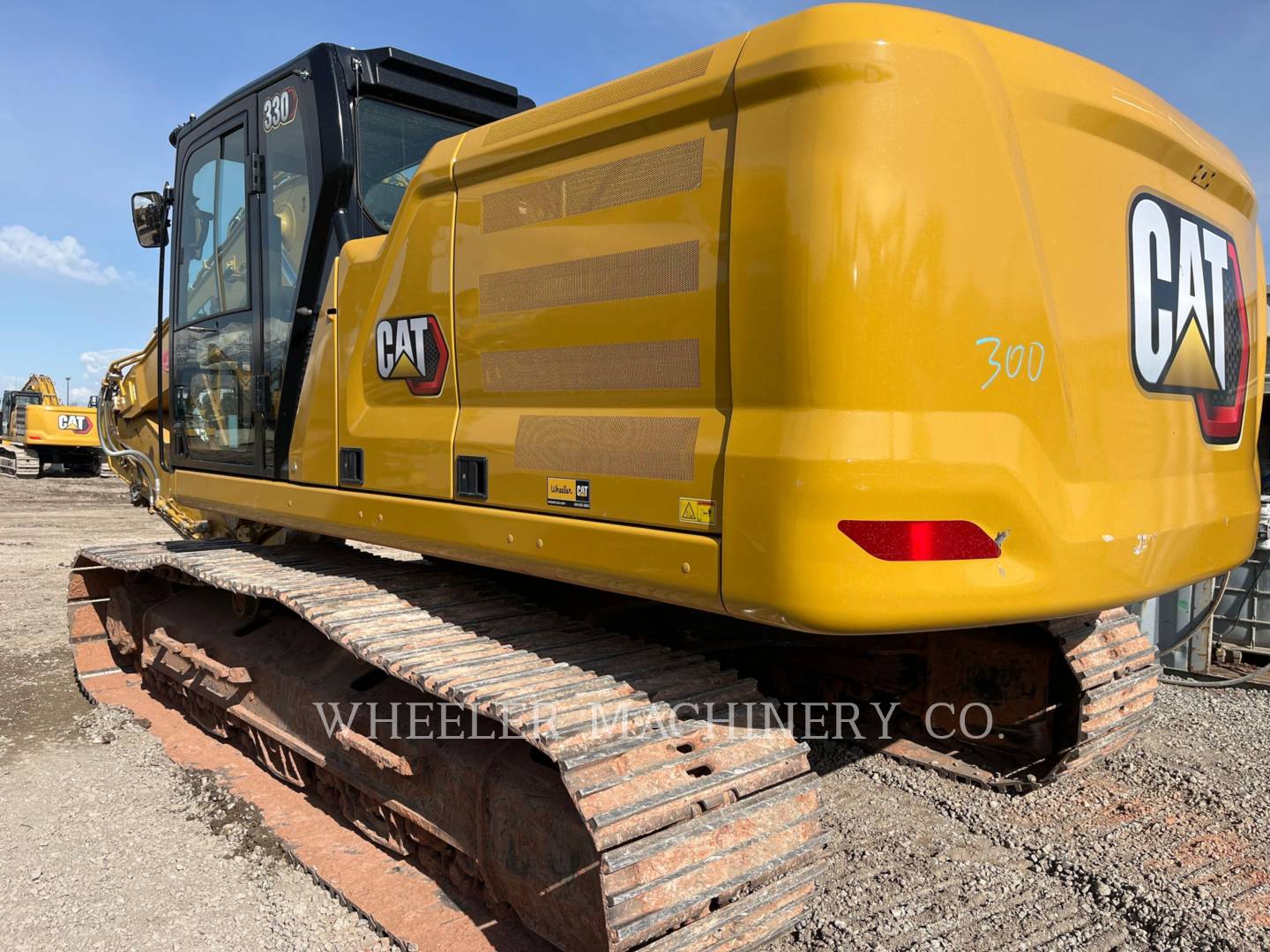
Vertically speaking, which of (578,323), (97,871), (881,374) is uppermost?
(578,323)

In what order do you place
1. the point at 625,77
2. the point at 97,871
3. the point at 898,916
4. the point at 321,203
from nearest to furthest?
the point at 625,77
the point at 898,916
the point at 97,871
the point at 321,203

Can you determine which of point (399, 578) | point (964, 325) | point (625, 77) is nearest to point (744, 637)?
point (399, 578)

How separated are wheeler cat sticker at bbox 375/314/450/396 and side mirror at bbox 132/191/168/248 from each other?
208 centimetres

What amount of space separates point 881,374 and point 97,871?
9.86ft

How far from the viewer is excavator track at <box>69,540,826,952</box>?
209 cm

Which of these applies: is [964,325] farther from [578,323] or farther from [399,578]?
[399,578]

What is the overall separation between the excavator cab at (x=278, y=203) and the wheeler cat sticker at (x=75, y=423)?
19.8 m

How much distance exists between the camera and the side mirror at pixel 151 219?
14.5 ft

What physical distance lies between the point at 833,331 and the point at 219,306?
3174 mm

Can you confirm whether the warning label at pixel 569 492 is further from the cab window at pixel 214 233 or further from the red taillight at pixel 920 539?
the cab window at pixel 214 233

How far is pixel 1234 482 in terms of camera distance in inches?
110

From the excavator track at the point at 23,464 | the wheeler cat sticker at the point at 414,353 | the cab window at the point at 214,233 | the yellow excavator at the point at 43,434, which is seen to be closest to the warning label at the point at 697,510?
the wheeler cat sticker at the point at 414,353

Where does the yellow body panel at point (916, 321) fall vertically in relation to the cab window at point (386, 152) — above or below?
below

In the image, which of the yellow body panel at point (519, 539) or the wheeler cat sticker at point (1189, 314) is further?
the wheeler cat sticker at point (1189, 314)
